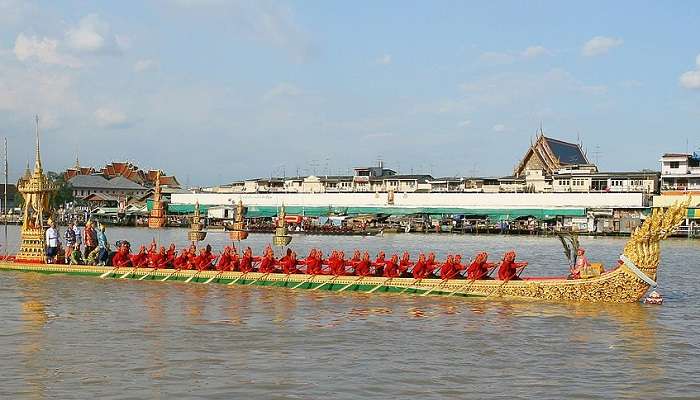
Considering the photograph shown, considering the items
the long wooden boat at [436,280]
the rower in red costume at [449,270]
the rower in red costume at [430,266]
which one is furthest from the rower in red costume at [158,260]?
the rower in red costume at [449,270]

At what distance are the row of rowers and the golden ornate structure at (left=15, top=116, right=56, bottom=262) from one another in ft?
10.5

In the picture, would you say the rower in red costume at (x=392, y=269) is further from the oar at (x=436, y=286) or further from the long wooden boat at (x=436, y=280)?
the oar at (x=436, y=286)

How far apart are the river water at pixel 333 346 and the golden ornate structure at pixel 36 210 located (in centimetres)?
466

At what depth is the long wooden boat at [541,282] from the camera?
1947 cm

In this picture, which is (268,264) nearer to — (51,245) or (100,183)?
(51,245)

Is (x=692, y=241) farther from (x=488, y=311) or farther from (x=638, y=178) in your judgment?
(x=488, y=311)

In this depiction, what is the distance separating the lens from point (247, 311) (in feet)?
65.6

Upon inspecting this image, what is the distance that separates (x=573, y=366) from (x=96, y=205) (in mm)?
110500

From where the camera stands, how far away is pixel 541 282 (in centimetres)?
2062

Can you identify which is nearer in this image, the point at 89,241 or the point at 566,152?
the point at 89,241

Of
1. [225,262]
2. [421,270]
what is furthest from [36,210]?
[421,270]

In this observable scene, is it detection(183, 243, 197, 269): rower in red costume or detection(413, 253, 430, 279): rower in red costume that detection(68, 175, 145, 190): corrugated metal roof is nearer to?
detection(183, 243, 197, 269): rower in red costume

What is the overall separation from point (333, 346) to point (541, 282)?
7.27 meters

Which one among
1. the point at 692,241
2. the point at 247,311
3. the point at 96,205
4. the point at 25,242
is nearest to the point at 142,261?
the point at 25,242
